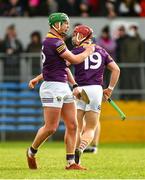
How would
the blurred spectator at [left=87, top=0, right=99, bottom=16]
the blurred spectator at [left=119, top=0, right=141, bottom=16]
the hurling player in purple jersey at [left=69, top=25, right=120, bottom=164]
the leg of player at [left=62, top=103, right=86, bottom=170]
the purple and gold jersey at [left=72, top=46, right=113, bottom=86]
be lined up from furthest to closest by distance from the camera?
the blurred spectator at [left=87, top=0, right=99, bottom=16] → the blurred spectator at [left=119, top=0, right=141, bottom=16] → the purple and gold jersey at [left=72, top=46, right=113, bottom=86] → the hurling player in purple jersey at [left=69, top=25, right=120, bottom=164] → the leg of player at [left=62, top=103, right=86, bottom=170]

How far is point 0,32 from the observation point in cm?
2823

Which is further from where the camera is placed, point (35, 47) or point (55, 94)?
point (35, 47)

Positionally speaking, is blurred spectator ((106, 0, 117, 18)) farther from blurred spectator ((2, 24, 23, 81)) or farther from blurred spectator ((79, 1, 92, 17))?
blurred spectator ((2, 24, 23, 81))

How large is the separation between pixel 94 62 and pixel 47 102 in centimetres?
253

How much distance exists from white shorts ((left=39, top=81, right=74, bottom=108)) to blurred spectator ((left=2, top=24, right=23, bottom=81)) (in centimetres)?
1221

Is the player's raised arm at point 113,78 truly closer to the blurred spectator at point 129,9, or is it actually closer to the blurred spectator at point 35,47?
the blurred spectator at point 35,47

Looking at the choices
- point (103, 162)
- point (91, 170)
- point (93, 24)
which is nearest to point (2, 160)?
point (103, 162)

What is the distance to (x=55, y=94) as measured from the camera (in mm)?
14203

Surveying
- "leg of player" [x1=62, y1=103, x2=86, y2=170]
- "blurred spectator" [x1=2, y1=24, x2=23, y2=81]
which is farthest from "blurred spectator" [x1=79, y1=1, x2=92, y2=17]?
"leg of player" [x1=62, y1=103, x2=86, y2=170]

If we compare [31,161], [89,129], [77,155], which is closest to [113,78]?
[89,129]

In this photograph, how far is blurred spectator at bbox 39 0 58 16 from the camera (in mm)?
28281

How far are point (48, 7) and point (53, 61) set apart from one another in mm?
14299

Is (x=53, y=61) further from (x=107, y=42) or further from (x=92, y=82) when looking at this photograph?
(x=107, y=42)

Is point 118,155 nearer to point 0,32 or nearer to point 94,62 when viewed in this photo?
point 94,62
